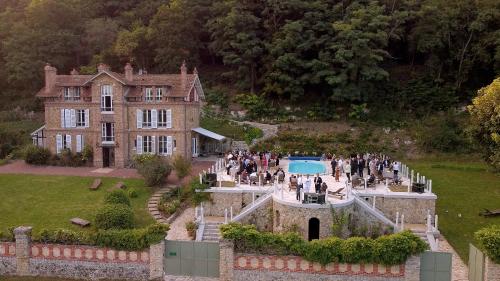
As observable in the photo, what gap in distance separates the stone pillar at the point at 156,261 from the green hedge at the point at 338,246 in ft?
8.72

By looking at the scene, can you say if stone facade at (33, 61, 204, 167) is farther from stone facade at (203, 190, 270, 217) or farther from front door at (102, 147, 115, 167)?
stone facade at (203, 190, 270, 217)

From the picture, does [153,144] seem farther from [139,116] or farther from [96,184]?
[96,184]

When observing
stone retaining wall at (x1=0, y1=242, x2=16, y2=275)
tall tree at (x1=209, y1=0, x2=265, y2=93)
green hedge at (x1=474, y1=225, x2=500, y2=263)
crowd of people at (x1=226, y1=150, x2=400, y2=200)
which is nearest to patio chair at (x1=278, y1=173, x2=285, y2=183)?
crowd of people at (x1=226, y1=150, x2=400, y2=200)

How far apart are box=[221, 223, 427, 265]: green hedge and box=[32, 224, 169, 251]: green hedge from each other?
8.87 ft

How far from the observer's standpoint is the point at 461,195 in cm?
3005

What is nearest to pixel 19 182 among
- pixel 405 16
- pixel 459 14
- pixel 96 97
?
pixel 96 97

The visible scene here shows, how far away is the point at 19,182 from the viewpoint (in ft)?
104

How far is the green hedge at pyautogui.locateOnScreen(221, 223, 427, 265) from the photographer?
17.1m

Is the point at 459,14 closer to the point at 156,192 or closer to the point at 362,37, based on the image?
the point at 362,37

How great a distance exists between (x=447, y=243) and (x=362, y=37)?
2765 cm

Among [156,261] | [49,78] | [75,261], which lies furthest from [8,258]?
[49,78]

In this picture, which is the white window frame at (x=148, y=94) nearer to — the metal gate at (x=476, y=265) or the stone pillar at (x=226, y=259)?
the stone pillar at (x=226, y=259)

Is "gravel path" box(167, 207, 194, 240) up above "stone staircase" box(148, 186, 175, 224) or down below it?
below

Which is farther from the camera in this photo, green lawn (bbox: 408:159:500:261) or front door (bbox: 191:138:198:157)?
front door (bbox: 191:138:198:157)
